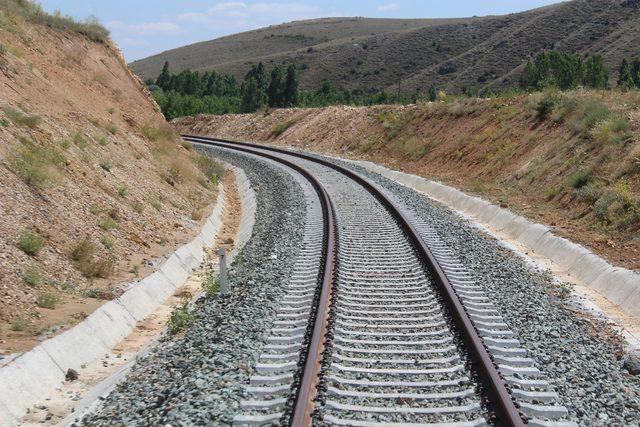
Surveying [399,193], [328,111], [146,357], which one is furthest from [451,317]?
[328,111]

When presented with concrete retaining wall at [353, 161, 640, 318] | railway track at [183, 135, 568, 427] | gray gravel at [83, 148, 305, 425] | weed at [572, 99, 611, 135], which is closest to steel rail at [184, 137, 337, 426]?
railway track at [183, 135, 568, 427]

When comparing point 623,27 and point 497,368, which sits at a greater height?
point 623,27

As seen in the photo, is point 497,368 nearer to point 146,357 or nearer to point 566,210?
point 146,357

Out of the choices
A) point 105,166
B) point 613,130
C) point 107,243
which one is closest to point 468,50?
point 613,130

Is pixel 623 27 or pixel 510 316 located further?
pixel 623 27

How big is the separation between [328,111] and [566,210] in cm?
3747

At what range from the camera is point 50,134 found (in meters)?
15.6

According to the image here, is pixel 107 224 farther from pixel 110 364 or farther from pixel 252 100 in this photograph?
pixel 252 100

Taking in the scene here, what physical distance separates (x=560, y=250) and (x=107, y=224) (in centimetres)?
940

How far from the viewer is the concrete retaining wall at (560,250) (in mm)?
A: 11805

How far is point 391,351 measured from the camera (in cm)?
826

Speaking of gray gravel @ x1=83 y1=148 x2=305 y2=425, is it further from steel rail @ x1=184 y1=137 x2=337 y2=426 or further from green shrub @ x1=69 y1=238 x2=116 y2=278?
green shrub @ x1=69 y1=238 x2=116 y2=278

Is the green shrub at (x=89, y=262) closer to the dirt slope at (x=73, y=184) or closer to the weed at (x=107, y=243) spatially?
the dirt slope at (x=73, y=184)

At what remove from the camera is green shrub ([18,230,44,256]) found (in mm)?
10789
